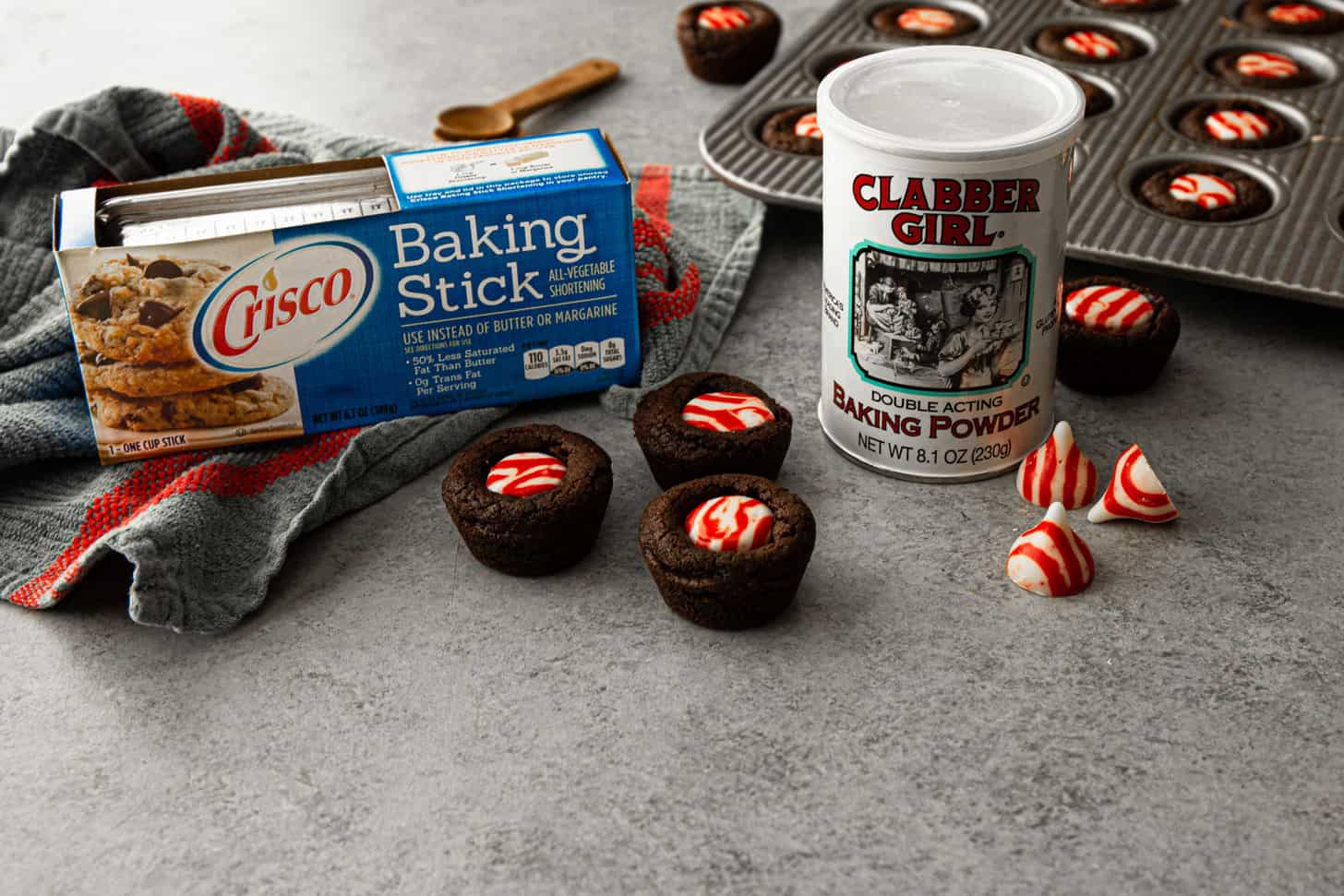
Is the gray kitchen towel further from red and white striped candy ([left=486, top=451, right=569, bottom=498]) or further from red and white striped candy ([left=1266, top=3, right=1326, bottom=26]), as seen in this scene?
red and white striped candy ([left=1266, top=3, right=1326, bottom=26])

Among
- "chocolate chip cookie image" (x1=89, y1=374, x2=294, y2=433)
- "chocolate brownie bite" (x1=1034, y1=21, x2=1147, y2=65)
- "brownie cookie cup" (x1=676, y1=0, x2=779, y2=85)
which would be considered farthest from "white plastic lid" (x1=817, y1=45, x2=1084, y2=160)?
"brownie cookie cup" (x1=676, y1=0, x2=779, y2=85)

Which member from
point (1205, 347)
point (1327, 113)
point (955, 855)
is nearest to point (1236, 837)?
point (955, 855)

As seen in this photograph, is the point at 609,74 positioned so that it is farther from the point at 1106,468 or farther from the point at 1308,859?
the point at 1308,859

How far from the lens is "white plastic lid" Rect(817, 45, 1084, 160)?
3.46 ft

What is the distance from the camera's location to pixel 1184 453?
129cm

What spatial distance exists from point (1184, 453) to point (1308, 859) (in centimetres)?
47

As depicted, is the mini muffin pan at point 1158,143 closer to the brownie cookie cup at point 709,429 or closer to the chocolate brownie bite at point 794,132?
the chocolate brownie bite at point 794,132

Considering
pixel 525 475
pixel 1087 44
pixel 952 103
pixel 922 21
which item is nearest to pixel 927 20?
pixel 922 21

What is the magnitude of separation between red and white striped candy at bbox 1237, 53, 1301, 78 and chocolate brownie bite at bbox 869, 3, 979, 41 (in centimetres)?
36

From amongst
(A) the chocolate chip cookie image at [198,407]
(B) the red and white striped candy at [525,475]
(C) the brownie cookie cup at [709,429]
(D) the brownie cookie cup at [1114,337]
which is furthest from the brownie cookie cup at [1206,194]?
(A) the chocolate chip cookie image at [198,407]

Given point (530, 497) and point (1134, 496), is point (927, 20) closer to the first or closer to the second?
point (1134, 496)

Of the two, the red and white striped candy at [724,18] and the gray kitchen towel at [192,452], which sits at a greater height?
the red and white striped candy at [724,18]

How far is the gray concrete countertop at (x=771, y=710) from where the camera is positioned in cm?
93

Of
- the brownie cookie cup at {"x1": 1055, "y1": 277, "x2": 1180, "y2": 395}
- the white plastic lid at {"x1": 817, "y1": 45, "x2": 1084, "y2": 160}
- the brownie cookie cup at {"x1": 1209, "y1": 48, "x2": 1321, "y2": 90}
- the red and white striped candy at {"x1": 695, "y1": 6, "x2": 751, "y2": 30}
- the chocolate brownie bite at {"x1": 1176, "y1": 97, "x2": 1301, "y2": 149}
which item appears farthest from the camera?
the red and white striped candy at {"x1": 695, "y1": 6, "x2": 751, "y2": 30}
